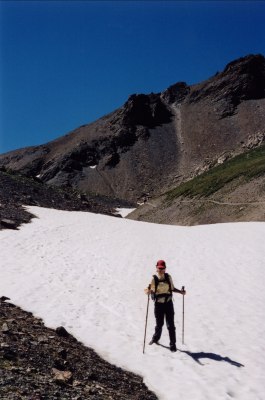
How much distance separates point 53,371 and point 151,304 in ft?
26.4

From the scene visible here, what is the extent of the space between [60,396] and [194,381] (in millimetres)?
3575

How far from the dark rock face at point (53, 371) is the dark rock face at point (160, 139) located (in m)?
125

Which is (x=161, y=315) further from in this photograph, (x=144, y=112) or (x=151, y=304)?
(x=144, y=112)

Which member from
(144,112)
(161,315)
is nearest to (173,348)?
(161,315)

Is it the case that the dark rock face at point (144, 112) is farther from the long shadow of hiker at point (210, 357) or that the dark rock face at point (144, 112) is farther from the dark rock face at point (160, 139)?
the long shadow of hiker at point (210, 357)

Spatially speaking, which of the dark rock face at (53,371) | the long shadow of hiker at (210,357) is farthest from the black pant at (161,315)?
the dark rock face at (53,371)

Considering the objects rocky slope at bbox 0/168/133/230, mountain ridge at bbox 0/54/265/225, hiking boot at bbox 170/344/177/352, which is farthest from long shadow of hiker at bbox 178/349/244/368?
mountain ridge at bbox 0/54/265/225

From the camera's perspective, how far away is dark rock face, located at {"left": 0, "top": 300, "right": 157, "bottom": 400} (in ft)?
23.1

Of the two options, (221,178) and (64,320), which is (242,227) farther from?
(221,178)

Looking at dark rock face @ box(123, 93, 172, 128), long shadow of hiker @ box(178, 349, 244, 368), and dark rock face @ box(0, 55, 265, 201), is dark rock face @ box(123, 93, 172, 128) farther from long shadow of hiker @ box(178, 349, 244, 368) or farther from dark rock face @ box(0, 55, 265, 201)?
long shadow of hiker @ box(178, 349, 244, 368)

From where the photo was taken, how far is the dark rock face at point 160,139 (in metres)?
149

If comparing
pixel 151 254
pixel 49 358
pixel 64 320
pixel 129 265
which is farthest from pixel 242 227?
pixel 49 358

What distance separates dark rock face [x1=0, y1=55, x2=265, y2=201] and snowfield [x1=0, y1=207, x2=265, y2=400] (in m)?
107

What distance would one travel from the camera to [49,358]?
8.77 metres
